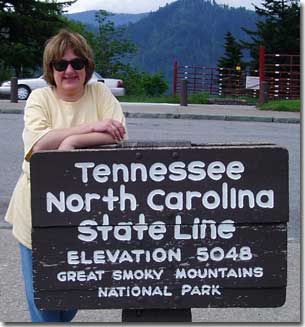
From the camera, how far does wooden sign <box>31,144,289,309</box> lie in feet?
8.84

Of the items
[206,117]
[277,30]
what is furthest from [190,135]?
[277,30]

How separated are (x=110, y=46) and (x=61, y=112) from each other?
4628cm

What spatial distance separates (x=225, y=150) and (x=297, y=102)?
65.6ft

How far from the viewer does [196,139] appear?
14312 mm

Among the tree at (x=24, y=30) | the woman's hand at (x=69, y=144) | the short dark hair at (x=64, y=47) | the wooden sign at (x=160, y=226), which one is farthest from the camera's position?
the tree at (x=24, y=30)

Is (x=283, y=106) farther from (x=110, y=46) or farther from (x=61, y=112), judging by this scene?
(x=110, y=46)

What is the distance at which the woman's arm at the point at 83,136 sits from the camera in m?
2.81

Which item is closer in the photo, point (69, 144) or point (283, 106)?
point (69, 144)

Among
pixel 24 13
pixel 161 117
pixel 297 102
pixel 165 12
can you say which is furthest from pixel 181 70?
pixel 165 12

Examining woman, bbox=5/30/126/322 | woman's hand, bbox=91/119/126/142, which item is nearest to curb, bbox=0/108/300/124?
woman, bbox=5/30/126/322

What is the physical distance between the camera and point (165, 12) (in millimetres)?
81125

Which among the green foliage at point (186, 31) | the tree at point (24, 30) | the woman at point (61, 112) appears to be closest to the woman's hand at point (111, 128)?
the woman at point (61, 112)

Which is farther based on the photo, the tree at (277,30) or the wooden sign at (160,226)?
the tree at (277,30)

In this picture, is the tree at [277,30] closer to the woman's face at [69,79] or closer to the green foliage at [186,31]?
the green foliage at [186,31]
